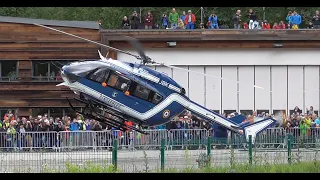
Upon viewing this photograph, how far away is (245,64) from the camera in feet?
133

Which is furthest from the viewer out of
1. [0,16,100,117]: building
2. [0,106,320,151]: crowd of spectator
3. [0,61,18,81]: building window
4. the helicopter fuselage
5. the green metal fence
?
[0,61,18,81]: building window

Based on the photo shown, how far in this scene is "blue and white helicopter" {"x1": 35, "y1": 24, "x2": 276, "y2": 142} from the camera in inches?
969

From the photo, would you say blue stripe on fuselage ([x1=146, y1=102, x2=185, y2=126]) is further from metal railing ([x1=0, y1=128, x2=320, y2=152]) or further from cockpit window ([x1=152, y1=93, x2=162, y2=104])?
metal railing ([x1=0, y1=128, x2=320, y2=152])

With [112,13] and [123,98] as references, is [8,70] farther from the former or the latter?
[112,13]

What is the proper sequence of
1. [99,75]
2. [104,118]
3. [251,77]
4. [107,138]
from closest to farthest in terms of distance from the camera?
[99,75] < [104,118] < [107,138] < [251,77]

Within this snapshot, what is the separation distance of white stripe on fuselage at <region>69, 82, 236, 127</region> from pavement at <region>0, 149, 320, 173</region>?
334 cm

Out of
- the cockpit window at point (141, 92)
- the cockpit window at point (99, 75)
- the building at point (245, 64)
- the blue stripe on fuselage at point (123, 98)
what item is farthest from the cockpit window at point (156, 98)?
the building at point (245, 64)

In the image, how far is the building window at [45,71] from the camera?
127 ft

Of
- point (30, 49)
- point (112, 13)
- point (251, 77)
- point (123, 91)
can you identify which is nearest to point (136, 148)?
point (123, 91)

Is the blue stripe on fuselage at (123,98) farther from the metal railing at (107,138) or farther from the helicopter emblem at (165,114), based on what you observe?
the metal railing at (107,138)

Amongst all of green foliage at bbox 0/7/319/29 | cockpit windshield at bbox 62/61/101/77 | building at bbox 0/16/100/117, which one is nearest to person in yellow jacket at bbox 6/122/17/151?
cockpit windshield at bbox 62/61/101/77

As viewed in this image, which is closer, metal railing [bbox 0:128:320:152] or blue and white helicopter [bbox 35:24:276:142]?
blue and white helicopter [bbox 35:24:276:142]

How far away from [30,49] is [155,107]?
1514 centimetres

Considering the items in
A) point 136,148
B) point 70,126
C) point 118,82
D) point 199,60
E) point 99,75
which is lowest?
point 136,148
